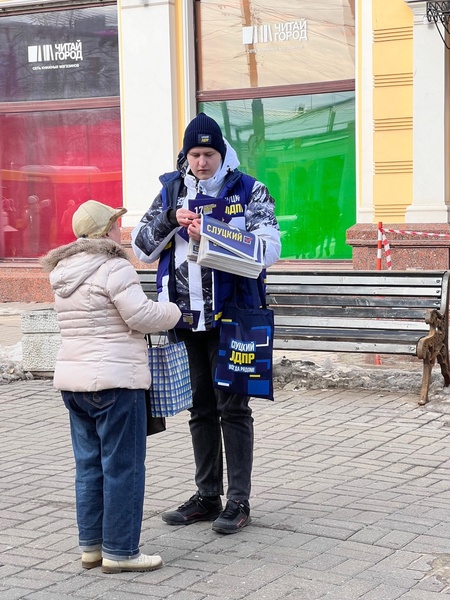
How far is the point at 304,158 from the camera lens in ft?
44.1

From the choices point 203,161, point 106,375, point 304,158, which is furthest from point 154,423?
point 304,158

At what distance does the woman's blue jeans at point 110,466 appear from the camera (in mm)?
4395

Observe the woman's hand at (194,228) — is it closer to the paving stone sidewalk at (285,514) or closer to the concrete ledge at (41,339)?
the paving stone sidewalk at (285,514)

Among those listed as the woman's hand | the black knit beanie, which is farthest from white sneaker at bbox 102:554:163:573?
the black knit beanie

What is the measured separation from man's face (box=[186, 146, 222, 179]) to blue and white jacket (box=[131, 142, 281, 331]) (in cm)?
3

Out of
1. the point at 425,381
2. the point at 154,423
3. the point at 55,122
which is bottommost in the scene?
the point at 425,381

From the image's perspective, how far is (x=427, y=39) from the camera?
38.8 ft

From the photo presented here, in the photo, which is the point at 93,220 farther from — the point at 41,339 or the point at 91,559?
the point at 41,339

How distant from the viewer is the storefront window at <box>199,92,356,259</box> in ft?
43.0

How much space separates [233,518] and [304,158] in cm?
895

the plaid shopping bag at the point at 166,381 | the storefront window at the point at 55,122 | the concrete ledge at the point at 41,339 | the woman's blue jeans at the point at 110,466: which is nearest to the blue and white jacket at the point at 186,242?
the plaid shopping bag at the point at 166,381

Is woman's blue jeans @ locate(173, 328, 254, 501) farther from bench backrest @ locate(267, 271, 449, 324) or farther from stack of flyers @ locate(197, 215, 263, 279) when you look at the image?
bench backrest @ locate(267, 271, 449, 324)

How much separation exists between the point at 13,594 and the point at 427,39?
9.01 metres

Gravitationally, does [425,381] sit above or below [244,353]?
below
